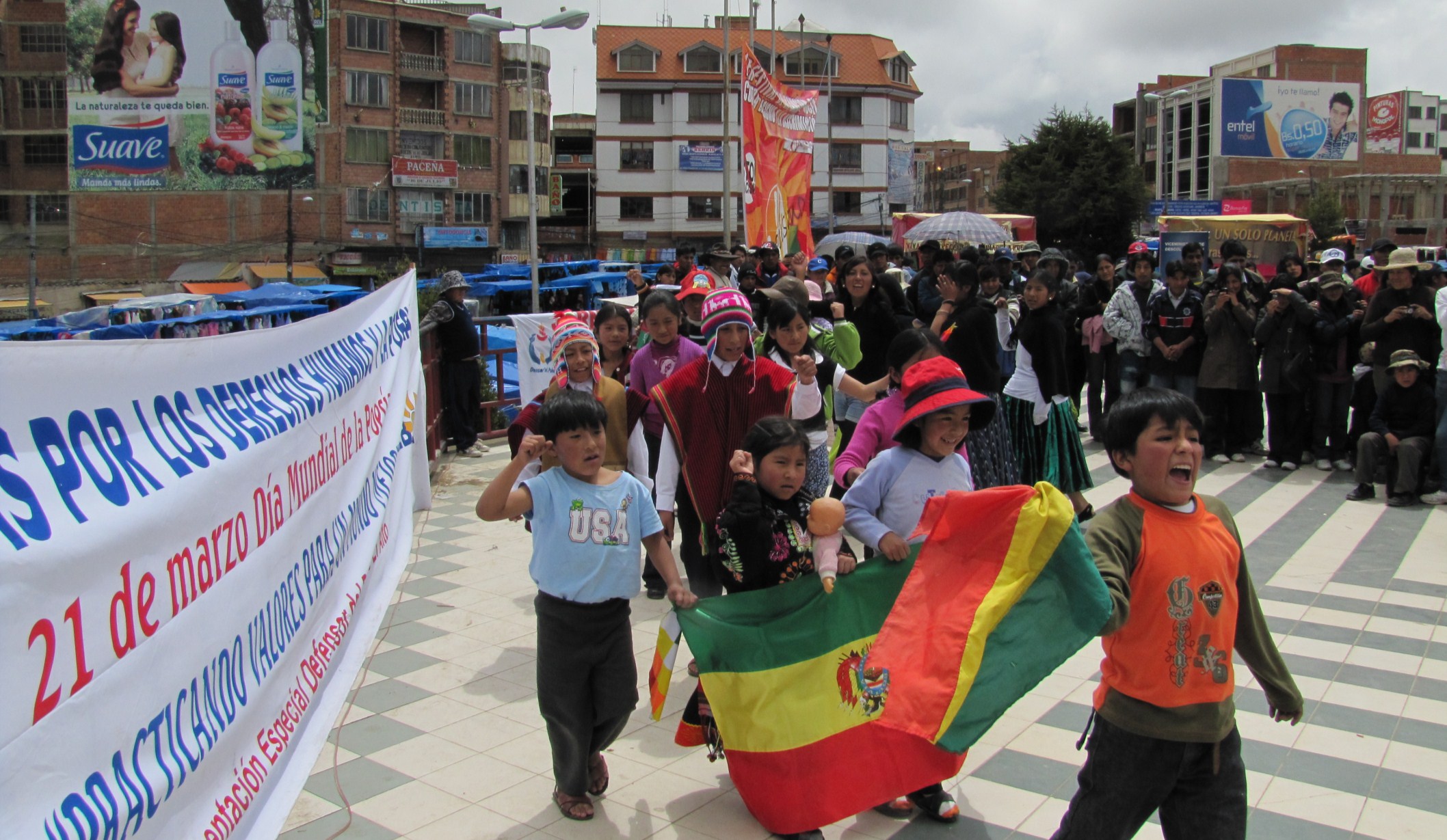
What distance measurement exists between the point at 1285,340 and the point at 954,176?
103925 millimetres

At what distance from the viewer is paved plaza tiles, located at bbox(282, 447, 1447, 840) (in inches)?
151

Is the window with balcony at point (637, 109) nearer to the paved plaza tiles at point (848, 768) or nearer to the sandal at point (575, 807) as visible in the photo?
the paved plaza tiles at point (848, 768)

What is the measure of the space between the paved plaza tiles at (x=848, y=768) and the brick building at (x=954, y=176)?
95386 mm

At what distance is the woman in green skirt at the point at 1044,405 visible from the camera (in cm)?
746

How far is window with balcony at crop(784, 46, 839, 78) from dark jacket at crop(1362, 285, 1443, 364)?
5996 centimetres

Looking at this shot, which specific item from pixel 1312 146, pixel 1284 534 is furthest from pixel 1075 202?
pixel 1284 534

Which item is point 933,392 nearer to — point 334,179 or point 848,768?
point 848,768

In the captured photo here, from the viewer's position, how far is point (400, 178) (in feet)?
180

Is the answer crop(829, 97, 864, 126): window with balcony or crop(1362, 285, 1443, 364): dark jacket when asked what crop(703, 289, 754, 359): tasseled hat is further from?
crop(829, 97, 864, 126): window with balcony

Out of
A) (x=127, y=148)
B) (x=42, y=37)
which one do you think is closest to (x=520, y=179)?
(x=127, y=148)

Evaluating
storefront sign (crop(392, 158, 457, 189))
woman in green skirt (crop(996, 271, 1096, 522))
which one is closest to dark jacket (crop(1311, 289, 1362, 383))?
woman in green skirt (crop(996, 271, 1096, 522))

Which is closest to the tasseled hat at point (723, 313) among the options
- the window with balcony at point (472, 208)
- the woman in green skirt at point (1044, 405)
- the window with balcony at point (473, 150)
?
the woman in green skirt at point (1044, 405)

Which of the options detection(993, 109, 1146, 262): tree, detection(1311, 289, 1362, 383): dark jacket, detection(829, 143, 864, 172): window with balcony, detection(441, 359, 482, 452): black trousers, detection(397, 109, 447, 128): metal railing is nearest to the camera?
detection(1311, 289, 1362, 383): dark jacket

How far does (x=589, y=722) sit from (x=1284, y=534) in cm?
596
